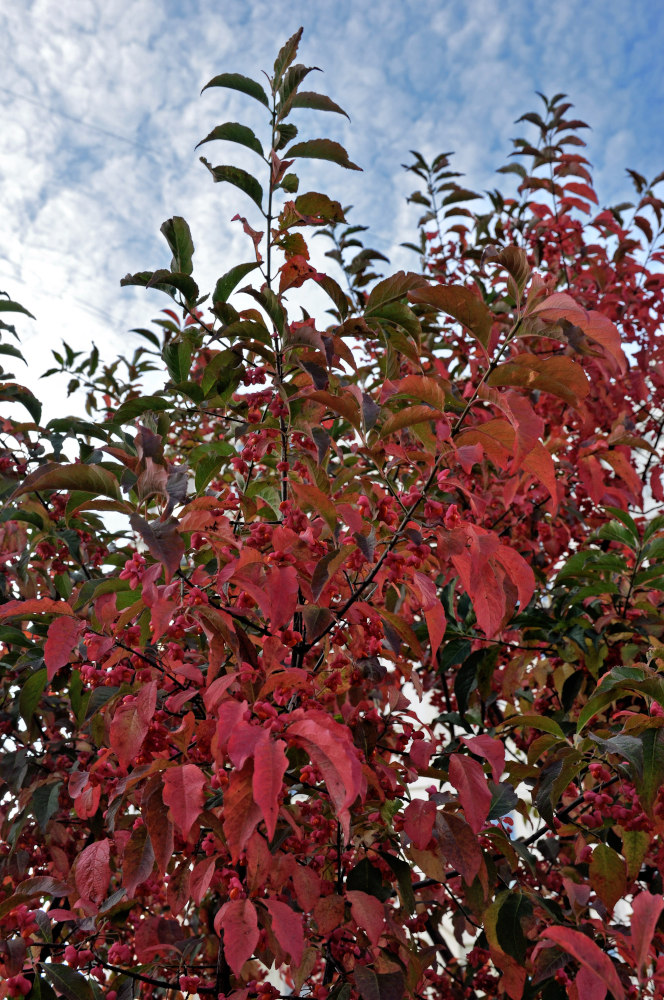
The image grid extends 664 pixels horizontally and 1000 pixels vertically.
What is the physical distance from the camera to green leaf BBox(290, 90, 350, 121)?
149 centimetres

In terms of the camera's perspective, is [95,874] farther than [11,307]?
No

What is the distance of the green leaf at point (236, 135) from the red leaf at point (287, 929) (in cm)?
142

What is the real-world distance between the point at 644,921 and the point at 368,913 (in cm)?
47

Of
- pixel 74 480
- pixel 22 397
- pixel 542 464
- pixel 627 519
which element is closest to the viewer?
pixel 74 480

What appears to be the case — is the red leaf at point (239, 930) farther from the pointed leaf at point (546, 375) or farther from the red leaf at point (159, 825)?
the pointed leaf at point (546, 375)

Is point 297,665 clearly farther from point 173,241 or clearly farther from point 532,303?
point 173,241

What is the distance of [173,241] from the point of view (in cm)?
154

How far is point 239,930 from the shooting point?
1.12m

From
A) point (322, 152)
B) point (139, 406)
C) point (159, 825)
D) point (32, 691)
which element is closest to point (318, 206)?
point (322, 152)

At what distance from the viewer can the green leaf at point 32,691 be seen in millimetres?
1757

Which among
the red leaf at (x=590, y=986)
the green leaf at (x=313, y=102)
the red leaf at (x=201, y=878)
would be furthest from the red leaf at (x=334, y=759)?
the green leaf at (x=313, y=102)

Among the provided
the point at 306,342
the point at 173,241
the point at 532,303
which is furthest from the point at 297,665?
the point at 173,241

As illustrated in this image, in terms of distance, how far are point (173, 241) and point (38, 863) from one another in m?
1.82

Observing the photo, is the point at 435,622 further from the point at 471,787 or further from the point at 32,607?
the point at 32,607
